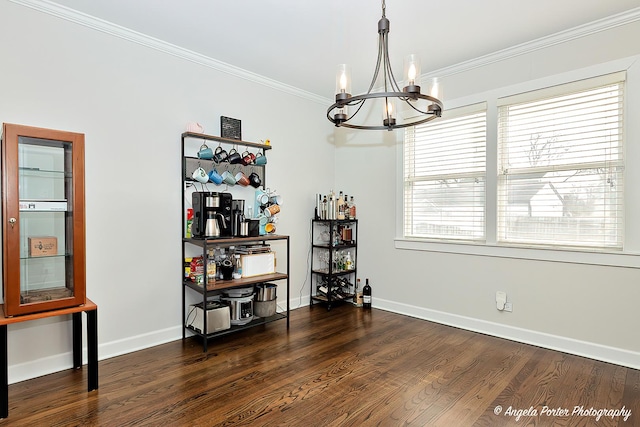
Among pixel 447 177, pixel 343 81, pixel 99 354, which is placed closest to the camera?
pixel 343 81

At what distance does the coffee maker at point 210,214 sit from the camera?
3.09 metres

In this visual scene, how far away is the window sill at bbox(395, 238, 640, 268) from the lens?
2.76m

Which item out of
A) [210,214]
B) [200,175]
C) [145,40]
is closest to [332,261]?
[210,214]

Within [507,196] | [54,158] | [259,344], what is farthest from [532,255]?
[54,158]

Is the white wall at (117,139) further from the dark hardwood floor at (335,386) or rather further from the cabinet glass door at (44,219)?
the cabinet glass door at (44,219)

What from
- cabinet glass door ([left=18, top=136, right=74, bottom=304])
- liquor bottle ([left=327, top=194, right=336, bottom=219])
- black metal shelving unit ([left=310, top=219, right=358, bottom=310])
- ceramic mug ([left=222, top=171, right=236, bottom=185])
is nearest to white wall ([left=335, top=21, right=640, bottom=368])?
black metal shelving unit ([left=310, top=219, right=358, bottom=310])

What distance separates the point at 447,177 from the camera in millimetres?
3779

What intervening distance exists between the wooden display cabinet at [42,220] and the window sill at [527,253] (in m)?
3.09

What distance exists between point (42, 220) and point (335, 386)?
219 centimetres

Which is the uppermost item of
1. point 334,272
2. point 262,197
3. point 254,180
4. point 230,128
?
point 230,128

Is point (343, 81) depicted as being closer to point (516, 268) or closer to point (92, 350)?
point (92, 350)

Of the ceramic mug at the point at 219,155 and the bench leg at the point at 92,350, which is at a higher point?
the ceramic mug at the point at 219,155

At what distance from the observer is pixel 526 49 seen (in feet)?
10.4

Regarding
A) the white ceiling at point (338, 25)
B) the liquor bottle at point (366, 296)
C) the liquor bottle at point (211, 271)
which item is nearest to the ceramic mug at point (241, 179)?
the liquor bottle at point (211, 271)
